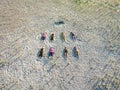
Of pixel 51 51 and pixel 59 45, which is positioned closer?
pixel 51 51

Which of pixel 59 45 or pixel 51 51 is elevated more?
pixel 59 45

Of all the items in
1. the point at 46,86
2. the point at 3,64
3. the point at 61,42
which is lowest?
Result: the point at 46,86

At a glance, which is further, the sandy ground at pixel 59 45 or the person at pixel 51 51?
the person at pixel 51 51

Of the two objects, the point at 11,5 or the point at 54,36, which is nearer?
the point at 54,36

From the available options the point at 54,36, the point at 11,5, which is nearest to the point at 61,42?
the point at 54,36

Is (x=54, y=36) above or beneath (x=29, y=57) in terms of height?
above

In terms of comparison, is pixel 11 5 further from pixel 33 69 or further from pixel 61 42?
pixel 33 69

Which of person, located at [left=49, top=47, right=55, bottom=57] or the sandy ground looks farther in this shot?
person, located at [left=49, top=47, right=55, bottom=57]

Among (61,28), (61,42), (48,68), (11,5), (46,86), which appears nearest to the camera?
(46,86)
